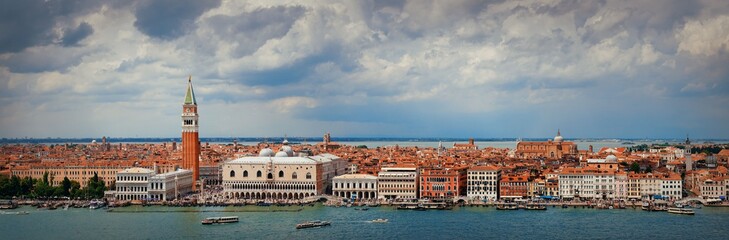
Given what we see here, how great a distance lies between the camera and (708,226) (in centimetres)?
1953

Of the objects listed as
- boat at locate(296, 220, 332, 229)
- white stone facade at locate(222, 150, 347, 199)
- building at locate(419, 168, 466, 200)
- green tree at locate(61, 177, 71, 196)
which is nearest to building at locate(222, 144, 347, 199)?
white stone facade at locate(222, 150, 347, 199)

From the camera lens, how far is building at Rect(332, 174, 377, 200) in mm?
26938

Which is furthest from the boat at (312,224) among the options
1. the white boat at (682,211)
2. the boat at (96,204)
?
the white boat at (682,211)

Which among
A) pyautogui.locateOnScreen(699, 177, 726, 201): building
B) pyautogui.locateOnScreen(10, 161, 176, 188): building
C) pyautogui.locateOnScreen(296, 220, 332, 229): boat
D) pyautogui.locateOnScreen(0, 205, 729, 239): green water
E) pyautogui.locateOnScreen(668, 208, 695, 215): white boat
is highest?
pyautogui.locateOnScreen(10, 161, 176, 188): building

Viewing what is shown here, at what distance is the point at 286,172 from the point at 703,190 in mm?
12559

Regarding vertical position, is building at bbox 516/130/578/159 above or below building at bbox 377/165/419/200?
above

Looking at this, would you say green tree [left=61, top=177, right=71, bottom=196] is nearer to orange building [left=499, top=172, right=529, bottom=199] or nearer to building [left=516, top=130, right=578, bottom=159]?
orange building [left=499, top=172, right=529, bottom=199]

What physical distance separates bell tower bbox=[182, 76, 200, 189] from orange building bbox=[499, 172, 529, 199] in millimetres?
10219

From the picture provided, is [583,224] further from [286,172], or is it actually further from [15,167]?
[15,167]

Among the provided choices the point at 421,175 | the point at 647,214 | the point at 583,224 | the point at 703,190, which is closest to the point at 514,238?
the point at 583,224

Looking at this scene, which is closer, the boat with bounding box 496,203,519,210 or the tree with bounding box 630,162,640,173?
the boat with bounding box 496,203,519,210

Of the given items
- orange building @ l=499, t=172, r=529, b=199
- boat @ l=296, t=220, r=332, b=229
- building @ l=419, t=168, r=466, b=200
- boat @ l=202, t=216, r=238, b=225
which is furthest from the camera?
building @ l=419, t=168, r=466, b=200

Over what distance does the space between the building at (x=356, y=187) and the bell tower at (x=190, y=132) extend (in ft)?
17.2

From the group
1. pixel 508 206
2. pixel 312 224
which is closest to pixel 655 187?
pixel 508 206
